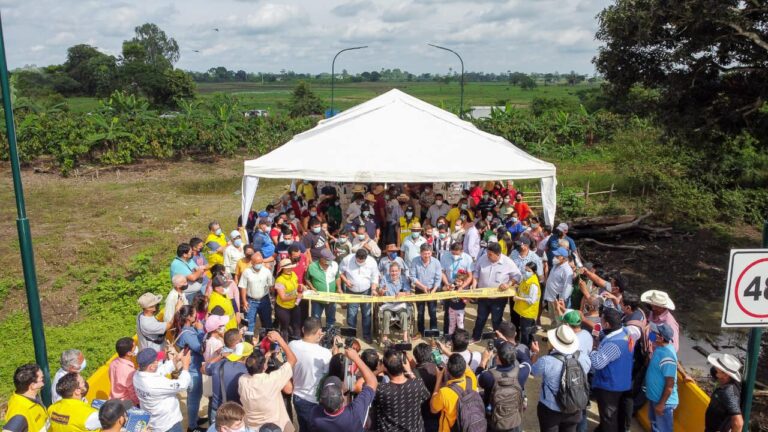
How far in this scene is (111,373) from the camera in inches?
199

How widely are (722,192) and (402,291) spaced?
13.6 metres

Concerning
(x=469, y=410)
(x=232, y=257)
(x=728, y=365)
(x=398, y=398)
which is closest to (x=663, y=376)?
(x=728, y=365)

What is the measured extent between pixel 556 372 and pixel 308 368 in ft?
7.19

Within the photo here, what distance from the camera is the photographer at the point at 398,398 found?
14.4ft

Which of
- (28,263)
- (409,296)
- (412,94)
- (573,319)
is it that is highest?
(412,94)

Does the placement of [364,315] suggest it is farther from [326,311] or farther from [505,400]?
[505,400]

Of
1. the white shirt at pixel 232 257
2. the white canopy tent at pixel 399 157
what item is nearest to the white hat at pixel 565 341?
the white canopy tent at pixel 399 157

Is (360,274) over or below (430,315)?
over

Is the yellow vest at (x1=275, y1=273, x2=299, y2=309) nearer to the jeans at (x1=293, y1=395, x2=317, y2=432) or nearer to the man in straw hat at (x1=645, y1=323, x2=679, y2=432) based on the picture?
the jeans at (x1=293, y1=395, x2=317, y2=432)

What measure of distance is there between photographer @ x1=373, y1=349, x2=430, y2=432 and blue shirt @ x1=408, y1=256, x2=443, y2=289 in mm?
3334

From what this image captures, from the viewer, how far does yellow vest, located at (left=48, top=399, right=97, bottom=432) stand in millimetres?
4191

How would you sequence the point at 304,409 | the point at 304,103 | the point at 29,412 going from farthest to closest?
the point at 304,103, the point at 304,409, the point at 29,412

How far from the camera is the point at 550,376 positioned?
192 inches

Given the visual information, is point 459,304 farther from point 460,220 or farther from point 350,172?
point 350,172
